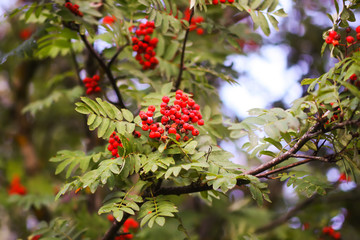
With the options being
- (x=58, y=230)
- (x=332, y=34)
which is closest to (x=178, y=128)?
(x=332, y=34)

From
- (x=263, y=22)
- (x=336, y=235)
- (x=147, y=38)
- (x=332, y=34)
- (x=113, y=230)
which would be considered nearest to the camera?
(x=332, y=34)

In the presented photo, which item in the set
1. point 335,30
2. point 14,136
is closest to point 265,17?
point 335,30

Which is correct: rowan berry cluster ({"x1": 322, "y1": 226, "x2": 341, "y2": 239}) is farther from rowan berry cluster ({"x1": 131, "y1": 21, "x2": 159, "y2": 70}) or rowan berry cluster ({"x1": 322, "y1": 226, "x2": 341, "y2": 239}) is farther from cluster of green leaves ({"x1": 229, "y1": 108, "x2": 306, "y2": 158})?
rowan berry cluster ({"x1": 131, "y1": 21, "x2": 159, "y2": 70})

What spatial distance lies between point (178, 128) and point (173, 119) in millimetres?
53

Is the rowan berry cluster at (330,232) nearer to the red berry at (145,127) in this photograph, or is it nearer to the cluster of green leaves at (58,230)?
the cluster of green leaves at (58,230)

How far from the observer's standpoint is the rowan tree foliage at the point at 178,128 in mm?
1416

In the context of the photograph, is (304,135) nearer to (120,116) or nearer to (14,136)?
(120,116)

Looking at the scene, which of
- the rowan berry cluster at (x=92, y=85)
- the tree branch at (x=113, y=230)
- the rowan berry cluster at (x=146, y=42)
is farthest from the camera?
the rowan berry cluster at (x=92, y=85)

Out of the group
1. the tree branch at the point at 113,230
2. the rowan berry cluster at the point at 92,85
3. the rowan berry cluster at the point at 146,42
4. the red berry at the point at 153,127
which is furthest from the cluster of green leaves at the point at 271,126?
the rowan berry cluster at the point at 92,85

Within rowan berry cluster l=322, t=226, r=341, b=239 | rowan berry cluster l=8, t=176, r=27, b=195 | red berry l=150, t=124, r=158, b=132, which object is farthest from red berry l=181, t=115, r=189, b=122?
rowan berry cluster l=8, t=176, r=27, b=195

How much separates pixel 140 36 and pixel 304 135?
1312 mm

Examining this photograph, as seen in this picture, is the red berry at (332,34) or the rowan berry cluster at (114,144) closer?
the red berry at (332,34)

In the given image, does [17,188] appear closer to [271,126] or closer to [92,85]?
[92,85]

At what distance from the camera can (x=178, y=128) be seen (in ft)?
5.05
